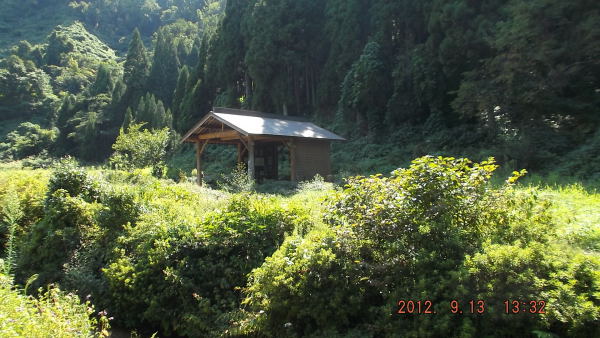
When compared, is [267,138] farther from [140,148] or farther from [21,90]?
[21,90]

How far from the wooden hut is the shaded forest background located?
7.96ft

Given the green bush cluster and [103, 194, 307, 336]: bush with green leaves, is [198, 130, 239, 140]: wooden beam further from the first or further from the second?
[103, 194, 307, 336]: bush with green leaves

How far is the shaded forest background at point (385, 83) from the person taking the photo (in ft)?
40.9

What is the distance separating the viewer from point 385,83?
21234 millimetres

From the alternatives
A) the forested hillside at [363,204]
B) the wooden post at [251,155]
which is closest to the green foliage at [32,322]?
the forested hillside at [363,204]

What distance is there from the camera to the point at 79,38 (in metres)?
77.6

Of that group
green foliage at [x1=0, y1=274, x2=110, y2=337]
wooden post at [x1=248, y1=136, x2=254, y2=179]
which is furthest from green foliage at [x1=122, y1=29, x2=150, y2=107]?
green foliage at [x1=0, y1=274, x2=110, y2=337]

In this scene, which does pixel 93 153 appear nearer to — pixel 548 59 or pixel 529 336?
pixel 548 59

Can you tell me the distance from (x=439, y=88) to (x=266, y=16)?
1346 cm

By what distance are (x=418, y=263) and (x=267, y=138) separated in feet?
38.9

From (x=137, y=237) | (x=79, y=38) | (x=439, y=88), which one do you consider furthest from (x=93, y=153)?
(x=79, y=38)

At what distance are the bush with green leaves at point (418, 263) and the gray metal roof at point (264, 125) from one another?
10228 millimetres

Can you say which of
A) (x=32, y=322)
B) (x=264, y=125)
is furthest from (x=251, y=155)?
(x=32, y=322)
